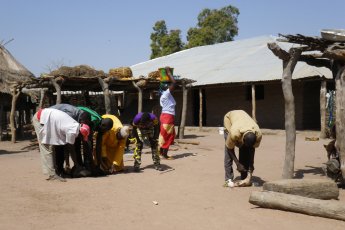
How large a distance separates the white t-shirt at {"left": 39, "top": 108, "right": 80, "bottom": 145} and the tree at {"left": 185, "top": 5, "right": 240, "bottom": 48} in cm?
3151

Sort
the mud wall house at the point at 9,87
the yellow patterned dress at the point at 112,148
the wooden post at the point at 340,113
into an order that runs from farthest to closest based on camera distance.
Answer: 1. the mud wall house at the point at 9,87
2. the yellow patterned dress at the point at 112,148
3. the wooden post at the point at 340,113

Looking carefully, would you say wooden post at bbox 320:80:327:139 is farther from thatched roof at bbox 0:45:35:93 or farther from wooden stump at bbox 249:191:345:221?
thatched roof at bbox 0:45:35:93

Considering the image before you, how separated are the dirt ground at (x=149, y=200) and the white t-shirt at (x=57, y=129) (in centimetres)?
67

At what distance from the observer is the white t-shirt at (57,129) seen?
6773mm

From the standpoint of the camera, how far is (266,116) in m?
17.8

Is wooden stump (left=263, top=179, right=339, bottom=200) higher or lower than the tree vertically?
lower

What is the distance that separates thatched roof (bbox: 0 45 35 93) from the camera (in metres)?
18.7

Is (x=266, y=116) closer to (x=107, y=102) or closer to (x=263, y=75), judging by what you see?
(x=263, y=75)

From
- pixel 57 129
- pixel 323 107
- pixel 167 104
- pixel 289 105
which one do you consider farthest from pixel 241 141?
pixel 323 107

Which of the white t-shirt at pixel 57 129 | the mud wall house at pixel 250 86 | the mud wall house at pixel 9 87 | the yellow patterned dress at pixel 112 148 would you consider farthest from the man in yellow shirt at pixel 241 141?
the mud wall house at pixel 9 87

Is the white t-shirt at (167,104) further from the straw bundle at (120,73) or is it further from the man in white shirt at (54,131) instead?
the straw bundle at (120,73)

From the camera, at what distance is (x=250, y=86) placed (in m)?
18.8

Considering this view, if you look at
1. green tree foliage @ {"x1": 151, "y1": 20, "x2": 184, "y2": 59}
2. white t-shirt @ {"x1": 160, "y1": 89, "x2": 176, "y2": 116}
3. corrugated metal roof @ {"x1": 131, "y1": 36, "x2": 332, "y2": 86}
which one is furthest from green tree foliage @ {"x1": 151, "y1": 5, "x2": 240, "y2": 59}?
white t-shirt @ {"x1": 160, "y1": 89, "x2": 176, "y2": 116}

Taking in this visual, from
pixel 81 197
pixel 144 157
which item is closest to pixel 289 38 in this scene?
pixel 81 197
